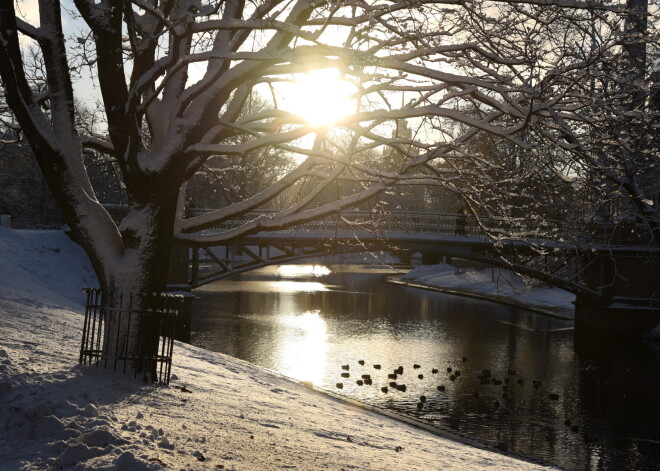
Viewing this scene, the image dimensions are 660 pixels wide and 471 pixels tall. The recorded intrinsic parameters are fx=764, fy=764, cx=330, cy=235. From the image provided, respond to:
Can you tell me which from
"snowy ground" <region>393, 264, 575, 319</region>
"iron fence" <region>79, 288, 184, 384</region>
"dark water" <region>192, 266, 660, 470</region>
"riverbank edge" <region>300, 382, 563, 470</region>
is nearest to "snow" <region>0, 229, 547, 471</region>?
"iron fence" <region>79, 288, 184, 384</region>

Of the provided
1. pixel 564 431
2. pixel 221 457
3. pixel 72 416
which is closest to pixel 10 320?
pixel 72 416

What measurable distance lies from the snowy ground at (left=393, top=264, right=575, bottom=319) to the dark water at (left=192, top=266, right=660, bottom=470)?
156 cm

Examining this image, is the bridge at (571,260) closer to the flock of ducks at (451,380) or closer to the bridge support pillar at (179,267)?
the bridge support pillar at (179,267)

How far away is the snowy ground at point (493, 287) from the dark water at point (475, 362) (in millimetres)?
1556

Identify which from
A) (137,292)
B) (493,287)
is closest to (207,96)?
(137,292)

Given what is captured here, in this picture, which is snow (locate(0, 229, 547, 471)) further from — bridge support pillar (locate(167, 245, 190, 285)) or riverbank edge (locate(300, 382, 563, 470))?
bridge support pillar (locate(167, 245, 190, 285))

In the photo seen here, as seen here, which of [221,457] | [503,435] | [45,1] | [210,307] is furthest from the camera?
[210,307]

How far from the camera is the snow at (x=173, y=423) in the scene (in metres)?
6.10

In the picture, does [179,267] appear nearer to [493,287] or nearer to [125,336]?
[493,287]

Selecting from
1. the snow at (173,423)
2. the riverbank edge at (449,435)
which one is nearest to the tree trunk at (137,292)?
the snow at (173,423)

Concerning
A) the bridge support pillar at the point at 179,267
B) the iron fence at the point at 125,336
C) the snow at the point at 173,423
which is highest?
the bridge support pillar at the point at 179,267

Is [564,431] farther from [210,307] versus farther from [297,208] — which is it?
[210,307]

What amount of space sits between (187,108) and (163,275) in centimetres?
209

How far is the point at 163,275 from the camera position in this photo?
9.30m
